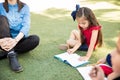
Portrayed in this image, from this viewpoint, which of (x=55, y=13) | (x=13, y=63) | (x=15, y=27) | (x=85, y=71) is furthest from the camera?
(x=55, y=13)

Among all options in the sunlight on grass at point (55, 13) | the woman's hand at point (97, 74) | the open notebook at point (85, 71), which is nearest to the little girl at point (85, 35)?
the open notebook at point (85, 71)

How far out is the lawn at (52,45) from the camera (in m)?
2.54

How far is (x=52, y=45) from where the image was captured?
10.7 ft

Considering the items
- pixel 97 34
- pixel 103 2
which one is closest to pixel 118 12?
pixel 103 2

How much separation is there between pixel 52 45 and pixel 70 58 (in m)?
0.50

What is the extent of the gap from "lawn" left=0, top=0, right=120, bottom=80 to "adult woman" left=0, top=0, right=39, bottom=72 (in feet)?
0.45

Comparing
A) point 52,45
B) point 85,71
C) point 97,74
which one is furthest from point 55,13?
point 97,74

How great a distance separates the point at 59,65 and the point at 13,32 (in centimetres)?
66

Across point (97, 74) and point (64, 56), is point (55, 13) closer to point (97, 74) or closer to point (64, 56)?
point (64, 56)

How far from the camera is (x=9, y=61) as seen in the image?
108 inches

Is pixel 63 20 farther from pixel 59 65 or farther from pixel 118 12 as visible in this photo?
pixel 59 65

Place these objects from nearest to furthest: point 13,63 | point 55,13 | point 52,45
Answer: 1. point 13,63
2. point 52,45
3. point 55,13

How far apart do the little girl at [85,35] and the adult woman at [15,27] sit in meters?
0.44

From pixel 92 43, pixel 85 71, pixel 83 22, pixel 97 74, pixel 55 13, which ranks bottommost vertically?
pixel 55 13
